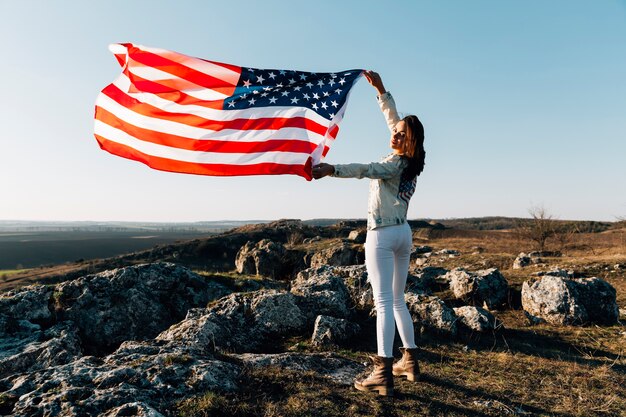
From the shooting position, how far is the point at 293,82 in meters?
5.98

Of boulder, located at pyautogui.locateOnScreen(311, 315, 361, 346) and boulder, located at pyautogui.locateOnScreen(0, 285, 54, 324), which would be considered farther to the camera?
boulder, located at pyautogui.locateOnScreen(0, 285, 54, 324)

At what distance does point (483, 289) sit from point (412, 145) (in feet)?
19.8

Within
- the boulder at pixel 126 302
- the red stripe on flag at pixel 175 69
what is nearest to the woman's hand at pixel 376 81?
the red stripe on flag at pixel 175 69

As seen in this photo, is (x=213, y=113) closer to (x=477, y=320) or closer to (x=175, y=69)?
(x=175, y=69)

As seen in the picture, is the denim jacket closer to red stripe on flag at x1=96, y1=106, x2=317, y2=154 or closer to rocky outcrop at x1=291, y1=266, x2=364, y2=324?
red stripe on flag at x1=96, y1=106, x2=317, y2=154

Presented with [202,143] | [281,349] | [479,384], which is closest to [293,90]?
[202,143]

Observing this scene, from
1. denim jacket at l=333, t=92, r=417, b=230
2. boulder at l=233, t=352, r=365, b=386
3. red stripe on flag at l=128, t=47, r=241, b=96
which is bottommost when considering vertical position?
boulder at l=233, t=352, r=365, b=386

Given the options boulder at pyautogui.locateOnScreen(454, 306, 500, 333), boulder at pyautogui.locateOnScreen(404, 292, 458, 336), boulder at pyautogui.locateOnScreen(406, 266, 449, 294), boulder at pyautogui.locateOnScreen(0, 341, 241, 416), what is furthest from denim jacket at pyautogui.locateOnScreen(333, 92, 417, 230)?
boulder at pyautogui.locateOnScreen(406, 266, 449, 294)

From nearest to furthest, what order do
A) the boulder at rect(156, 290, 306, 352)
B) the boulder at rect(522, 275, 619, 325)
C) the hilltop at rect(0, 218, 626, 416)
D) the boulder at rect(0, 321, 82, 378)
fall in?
the hilltop at rect(0, 218, 626, 416) → the boulder at rect(0, 321, 82, 378) → the boulder at rect(156, 290, 306, 352) → the boulder at rect(522, 275, 619, 325)

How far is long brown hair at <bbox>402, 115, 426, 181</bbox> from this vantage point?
4.26 m

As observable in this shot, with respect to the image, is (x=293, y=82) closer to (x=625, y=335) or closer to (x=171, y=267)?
(x=171, y=267)

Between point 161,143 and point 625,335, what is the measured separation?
875 centimetres

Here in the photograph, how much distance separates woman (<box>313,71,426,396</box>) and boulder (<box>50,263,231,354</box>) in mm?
5007

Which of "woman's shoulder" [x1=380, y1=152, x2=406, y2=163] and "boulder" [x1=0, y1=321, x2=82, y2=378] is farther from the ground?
"woman's shoulder" [x1=380, y1=152, x2=406, y2=163]
